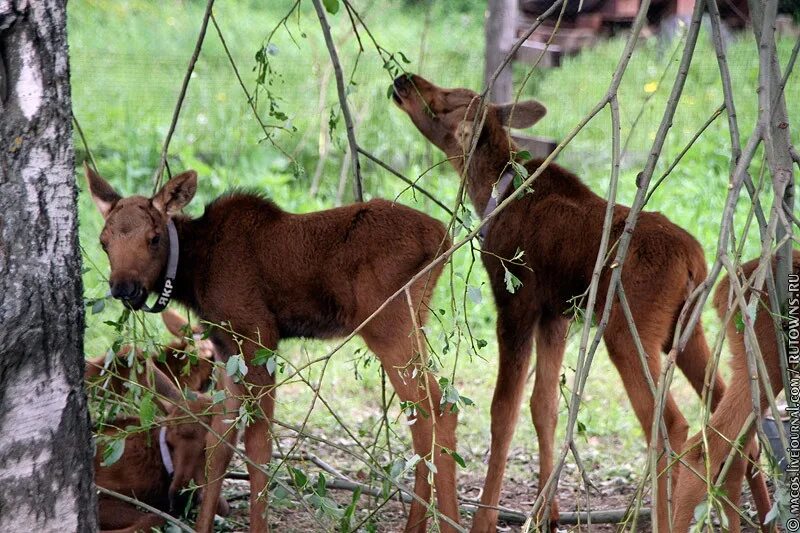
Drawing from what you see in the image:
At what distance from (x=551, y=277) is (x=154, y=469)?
7.51ft

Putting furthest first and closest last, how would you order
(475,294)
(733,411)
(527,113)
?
1. (527,113)
2. (733,411)
3. (475,294)

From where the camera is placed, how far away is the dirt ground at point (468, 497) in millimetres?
5531

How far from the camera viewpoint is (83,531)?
140 inches

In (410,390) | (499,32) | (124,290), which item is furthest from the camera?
(499,32)

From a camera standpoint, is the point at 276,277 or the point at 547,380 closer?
the point at 276,277

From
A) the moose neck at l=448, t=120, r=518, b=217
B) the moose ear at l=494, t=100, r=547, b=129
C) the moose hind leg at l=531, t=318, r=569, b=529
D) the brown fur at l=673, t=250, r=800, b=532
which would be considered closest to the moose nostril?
the moose neck at l=448, t=120, r=518, b=217

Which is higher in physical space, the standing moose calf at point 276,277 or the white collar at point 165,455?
the standing moose calf at point 276,277

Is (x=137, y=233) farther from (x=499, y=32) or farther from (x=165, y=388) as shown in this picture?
(x=499, y=32)

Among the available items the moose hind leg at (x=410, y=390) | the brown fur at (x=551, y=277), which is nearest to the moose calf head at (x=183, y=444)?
the moose hind leg at (x=410, y=390)

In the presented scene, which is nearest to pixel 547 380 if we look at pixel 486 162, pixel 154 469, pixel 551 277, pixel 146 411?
pixel 551 277

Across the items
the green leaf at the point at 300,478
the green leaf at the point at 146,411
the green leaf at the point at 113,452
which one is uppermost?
the green leaf at the point at 146,411

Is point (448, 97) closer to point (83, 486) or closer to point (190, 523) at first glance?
point (190, 523)

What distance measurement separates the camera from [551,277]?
17.4 feet

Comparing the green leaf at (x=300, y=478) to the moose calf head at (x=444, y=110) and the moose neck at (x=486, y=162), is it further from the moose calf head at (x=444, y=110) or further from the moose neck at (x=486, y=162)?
the moose calf head at (x=444, y=110)
